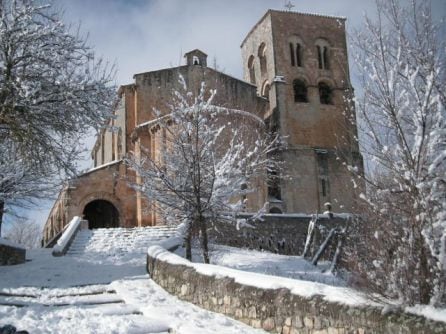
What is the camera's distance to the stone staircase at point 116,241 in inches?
577

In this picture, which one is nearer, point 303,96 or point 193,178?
point 193,178

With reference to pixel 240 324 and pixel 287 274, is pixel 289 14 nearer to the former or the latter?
pixel 287 274

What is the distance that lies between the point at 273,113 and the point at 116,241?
1752 cm

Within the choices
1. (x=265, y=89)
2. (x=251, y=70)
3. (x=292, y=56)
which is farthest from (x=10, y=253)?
(x=251, y=70)

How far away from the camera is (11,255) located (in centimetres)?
1233

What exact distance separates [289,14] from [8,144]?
24.9 m

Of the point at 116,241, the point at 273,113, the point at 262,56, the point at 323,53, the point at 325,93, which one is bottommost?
the point at 116,241

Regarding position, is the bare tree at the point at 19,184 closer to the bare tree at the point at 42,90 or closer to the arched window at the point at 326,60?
the bare tree at the point at 42,90

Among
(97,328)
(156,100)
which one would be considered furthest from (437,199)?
(156,100)

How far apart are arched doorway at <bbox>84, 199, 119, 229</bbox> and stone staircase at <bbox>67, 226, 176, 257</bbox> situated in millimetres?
8166

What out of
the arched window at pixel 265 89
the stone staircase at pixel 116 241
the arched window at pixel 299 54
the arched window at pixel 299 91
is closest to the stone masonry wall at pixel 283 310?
the stone staircase at pixel 116 241

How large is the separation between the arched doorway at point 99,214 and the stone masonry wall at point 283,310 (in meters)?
18.1

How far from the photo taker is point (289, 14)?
110 ft

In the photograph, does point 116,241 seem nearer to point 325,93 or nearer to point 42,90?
point 42,90
